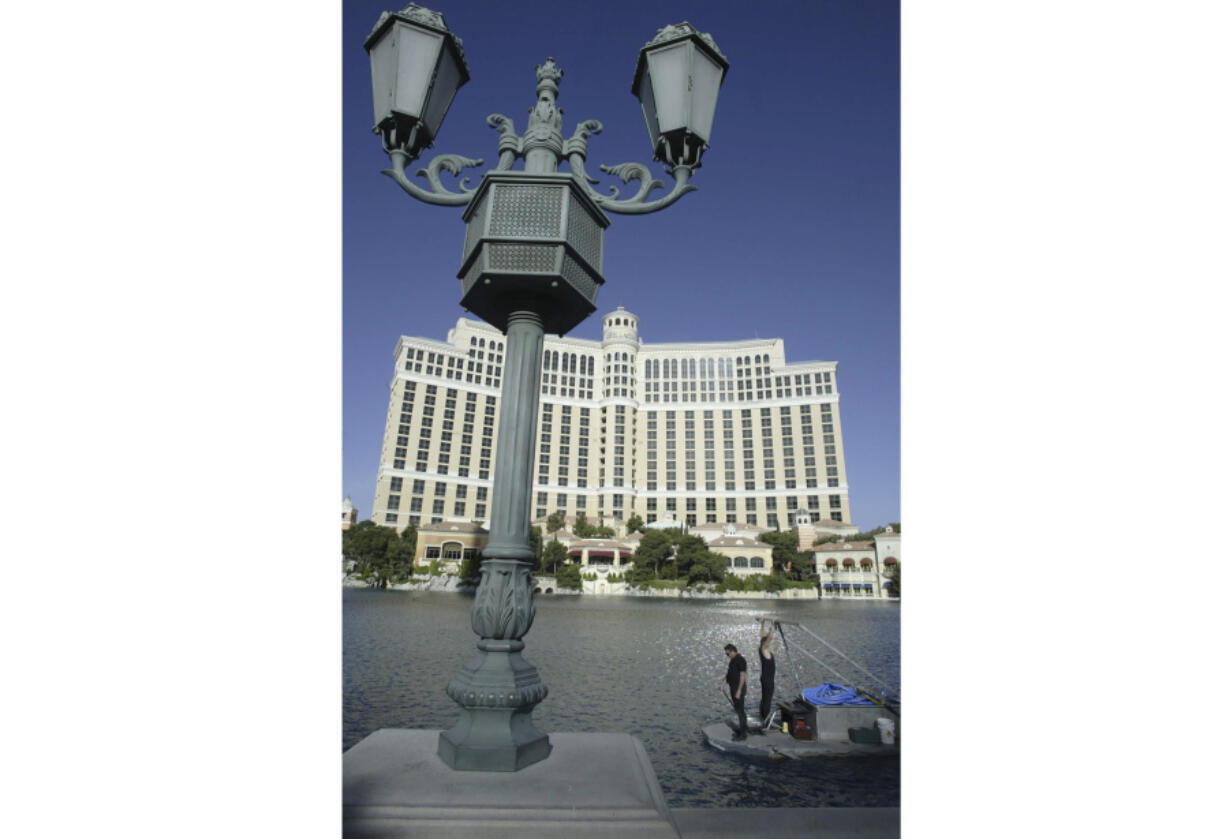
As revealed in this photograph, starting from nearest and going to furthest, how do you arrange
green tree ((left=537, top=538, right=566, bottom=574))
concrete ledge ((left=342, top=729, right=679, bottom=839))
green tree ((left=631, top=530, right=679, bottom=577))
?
concrete ledge ((left=342, top=729, right=679, bottom=839)), green tree ((left=631, top=530, right=679, bottom=577)), green tree ((left=537, top=538, right=566, bottom=574))

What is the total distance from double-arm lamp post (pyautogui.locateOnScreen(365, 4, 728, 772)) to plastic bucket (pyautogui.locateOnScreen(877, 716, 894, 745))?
15.4ft

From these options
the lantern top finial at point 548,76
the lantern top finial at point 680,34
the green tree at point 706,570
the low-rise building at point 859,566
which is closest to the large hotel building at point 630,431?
the low-rise building at point 859,566

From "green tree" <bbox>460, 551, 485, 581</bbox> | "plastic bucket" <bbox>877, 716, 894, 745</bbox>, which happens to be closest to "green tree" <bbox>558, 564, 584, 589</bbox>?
"green tree" <bbox>460, 551, 485, 581</bbox>

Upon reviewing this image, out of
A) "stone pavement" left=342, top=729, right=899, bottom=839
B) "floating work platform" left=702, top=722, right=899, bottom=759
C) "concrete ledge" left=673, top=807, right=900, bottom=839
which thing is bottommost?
"floating work platform" left=702, top=722, right=899, bottom=759

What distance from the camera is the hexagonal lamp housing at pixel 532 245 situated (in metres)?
2.49

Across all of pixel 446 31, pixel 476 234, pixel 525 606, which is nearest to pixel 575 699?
pixel 525 606

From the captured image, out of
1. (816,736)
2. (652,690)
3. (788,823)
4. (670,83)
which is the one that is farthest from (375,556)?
(788,823)

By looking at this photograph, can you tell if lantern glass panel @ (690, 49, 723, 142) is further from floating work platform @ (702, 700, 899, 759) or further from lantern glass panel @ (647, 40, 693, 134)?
floating work platform @ (702, 700, 899, 759)

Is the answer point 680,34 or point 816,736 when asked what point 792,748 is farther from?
point 680,34

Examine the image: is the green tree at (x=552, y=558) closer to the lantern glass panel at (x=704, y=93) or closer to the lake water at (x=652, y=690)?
the lake water at (x=652, y=690)

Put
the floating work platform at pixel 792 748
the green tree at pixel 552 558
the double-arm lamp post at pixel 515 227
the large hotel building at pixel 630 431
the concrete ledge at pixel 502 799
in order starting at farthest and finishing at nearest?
the large hotel building at pixel 630 431, the green tree at pixel 552 558, the floating work platform at pixel 792 748, the double-arm lamp post at pixel 515 227, the concrete ledge at pixel 502 799

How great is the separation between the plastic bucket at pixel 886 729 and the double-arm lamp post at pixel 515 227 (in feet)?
15.4

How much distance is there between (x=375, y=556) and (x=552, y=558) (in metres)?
14.7

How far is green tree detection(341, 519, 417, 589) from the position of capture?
151ft
